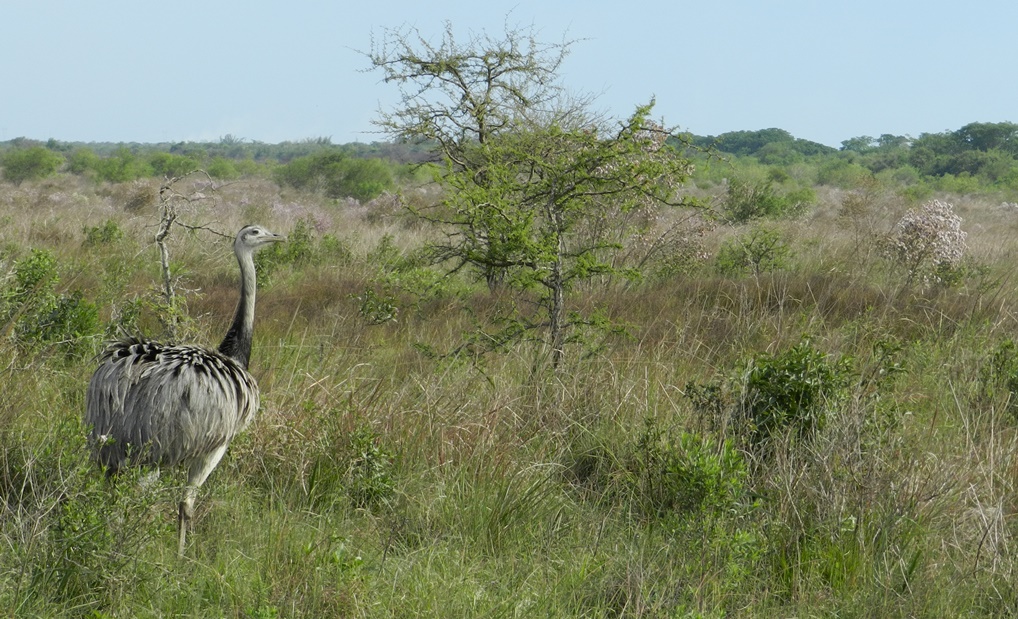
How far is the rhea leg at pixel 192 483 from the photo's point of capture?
387 cm

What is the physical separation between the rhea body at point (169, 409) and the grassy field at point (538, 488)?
14cm

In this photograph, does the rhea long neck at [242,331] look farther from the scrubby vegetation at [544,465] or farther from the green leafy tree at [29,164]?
the green leafy tree at [29,164]

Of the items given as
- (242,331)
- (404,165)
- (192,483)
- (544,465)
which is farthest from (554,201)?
(404,165)

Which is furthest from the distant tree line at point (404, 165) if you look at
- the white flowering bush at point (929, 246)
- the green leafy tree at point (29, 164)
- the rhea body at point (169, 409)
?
the rhea body at point (169, 409)

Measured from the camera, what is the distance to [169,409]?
13.1ft

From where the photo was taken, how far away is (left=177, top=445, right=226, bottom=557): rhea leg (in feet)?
12.7

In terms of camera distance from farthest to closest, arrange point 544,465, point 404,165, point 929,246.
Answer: point 404,165 → point 929,246 → point 544,465

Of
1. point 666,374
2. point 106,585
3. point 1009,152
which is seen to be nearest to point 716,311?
point 666,374

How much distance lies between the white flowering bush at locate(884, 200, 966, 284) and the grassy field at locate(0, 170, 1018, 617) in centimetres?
287

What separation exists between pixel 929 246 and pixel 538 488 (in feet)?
→ 22.8

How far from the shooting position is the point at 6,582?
321 centimetres

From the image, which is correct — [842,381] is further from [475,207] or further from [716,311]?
[716,311]

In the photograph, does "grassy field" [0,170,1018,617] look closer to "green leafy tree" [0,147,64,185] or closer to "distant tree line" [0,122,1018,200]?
"distant tree line" [0,122,1018,200]

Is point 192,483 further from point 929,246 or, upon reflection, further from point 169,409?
point 929,246
